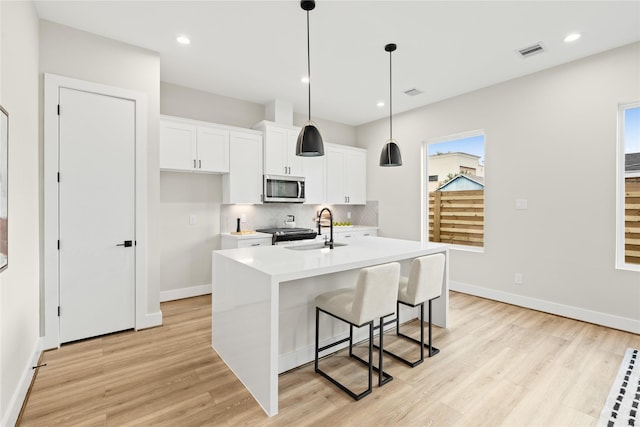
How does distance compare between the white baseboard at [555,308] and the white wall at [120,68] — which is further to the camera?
the white baseboard at [555,308]

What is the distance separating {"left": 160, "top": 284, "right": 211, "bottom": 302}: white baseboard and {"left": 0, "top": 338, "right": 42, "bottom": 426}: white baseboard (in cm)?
158

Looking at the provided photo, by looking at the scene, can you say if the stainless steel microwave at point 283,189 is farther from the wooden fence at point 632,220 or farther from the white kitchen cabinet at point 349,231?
the wooden fence at point 632,220

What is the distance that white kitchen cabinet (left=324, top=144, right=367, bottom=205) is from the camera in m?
5.60

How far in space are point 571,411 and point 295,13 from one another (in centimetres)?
354

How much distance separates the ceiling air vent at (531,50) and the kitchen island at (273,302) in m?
2.31

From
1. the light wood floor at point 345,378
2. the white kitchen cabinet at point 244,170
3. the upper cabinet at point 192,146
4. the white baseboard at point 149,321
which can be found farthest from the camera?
the white kitchen cabinet at point 244,170

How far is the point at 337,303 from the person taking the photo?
7.29 feet

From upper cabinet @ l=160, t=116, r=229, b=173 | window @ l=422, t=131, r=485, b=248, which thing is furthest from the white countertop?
upper cabinet @ l=160, t=116, r=229, b=173

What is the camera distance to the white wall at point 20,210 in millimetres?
1798

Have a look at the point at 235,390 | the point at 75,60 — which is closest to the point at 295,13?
the point at 75,60

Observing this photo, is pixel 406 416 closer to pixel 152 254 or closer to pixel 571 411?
pixel 571 411

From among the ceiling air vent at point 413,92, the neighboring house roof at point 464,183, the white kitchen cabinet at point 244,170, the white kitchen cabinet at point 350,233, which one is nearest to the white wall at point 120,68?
the white kitchen cabinet at point 244,170

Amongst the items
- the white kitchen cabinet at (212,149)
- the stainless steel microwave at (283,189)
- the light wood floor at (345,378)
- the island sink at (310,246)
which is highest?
the white kitchen cabinet at (212,149)

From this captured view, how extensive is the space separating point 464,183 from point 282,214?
9.63 ft
